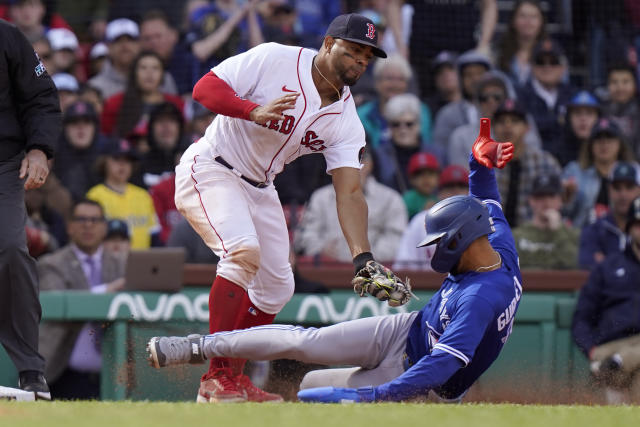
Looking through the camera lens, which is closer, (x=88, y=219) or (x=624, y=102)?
(x=88, y=219)

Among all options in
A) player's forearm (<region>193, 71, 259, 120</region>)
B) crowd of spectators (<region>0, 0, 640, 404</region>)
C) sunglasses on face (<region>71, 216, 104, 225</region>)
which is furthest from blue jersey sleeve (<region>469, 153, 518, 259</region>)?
sunglasses on face (<region>71, 216, 104, 225</region>)

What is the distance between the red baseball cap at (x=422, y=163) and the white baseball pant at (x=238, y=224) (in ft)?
12.8

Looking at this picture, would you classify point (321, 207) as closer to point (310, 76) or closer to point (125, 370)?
point (125, 370)

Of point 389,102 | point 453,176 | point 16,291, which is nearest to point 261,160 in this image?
point 16,291

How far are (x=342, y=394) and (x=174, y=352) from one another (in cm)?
80

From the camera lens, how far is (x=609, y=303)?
25.0ft

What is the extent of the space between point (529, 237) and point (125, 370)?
351 cm

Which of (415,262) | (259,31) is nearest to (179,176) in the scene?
(415,262)

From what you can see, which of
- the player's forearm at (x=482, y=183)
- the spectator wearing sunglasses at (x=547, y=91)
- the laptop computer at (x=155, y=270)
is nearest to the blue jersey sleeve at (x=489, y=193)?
the player's forearm at (x=482, y=183)

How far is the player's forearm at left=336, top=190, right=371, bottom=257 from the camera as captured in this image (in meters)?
5.31

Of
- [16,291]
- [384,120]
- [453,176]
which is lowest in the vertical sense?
[16,291]

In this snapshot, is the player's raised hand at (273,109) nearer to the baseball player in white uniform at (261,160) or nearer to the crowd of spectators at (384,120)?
the baseball player in white uniform at (261,160)

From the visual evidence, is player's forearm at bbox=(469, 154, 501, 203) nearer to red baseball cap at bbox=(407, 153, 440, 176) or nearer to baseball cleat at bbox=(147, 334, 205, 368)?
baseball cleat at bbox=(147, 334, 205, 368)

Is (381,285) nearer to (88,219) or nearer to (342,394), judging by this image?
(342,394)
